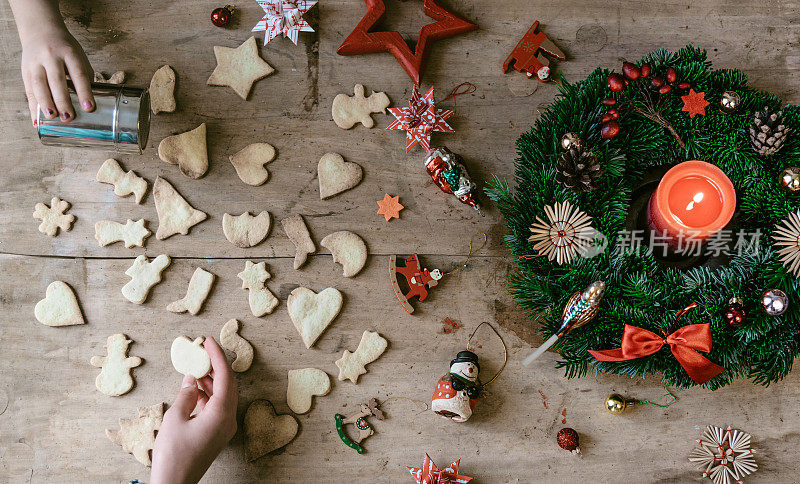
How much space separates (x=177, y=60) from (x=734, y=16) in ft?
3.64

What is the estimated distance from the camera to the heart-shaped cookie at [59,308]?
1012mm

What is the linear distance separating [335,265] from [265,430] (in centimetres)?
33

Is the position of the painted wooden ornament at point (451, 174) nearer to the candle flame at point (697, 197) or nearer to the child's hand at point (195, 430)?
the candle flame at point (697, 197)

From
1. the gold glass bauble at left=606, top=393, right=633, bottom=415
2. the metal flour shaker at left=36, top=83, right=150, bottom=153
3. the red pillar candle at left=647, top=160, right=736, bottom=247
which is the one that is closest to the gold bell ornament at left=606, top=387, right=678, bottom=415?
the gold glass bauble at left=606, top=393, right=633, bottom=415

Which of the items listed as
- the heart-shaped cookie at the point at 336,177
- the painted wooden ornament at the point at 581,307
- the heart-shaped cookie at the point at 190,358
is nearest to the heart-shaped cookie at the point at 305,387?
the heart-shaped cookie at the point at 190,358

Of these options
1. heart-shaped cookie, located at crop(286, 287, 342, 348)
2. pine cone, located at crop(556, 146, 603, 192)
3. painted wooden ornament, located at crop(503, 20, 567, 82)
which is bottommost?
heart-shaped cookie, located at crop(286, 287, 342, 348)

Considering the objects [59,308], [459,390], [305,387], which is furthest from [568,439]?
[59,308]

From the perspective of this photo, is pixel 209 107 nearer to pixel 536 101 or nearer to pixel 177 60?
pixel 177 60

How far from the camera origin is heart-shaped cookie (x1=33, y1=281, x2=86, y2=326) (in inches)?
39.8

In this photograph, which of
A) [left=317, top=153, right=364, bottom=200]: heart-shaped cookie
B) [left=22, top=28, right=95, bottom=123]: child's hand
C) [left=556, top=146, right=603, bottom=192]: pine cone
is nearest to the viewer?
[left=556, top=146, right=603, bottom=192]: pine cone

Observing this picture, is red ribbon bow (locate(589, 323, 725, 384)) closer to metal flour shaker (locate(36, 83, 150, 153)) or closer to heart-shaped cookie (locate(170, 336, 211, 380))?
heart-shaped cookie (locate(170, 336, 211, 380))

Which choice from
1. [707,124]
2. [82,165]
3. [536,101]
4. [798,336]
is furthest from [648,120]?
[82,165]

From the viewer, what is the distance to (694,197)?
0.80 metres

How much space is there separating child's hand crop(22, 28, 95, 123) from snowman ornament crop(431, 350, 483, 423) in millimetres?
778
